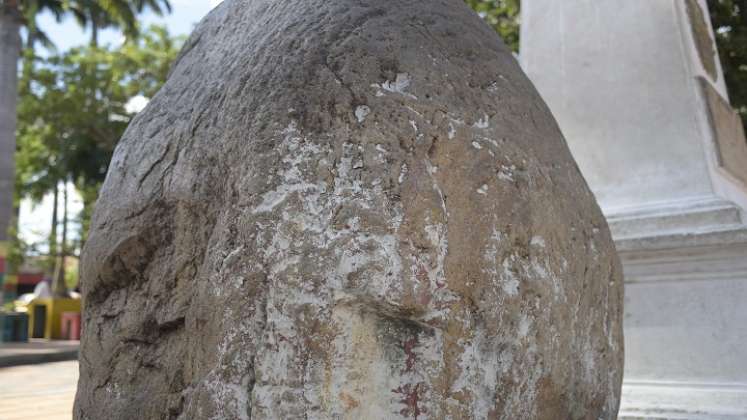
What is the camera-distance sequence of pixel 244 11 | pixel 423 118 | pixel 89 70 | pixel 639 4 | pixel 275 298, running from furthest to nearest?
→ pixel 89 70 → pixel 639 4 → pixel 244 11 → pixel 423 118 → pixel 275 298

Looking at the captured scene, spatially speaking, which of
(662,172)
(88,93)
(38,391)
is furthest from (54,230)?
(662,172)

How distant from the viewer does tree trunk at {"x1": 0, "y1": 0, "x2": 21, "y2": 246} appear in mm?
13352

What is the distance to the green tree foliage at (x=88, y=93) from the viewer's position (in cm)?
1652

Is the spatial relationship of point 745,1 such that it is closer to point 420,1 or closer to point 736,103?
point 736,103

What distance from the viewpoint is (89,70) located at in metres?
17.2

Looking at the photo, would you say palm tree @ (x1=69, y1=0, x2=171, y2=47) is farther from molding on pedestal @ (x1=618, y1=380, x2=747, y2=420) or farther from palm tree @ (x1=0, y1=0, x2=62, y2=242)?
molding on pedestal @ (x1=618, y1=380, x2=747, y2=420)

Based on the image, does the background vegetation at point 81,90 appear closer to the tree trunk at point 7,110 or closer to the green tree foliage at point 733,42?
the tree trunk at point 7,110

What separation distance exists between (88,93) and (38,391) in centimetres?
1236

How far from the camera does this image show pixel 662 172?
11.1ft

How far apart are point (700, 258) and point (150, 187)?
7.53ft

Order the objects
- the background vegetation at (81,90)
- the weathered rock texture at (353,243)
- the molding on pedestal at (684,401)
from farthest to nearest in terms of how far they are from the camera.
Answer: the background vegetation at (81,90), the molding on pedestal at (684,401), the weathered rock texture at (353,243)

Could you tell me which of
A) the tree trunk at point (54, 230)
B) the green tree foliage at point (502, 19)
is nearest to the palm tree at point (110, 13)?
the tree trunk at point (54, 230)

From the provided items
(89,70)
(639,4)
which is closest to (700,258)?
(639,4)

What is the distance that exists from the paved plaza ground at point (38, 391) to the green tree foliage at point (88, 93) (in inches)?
333
